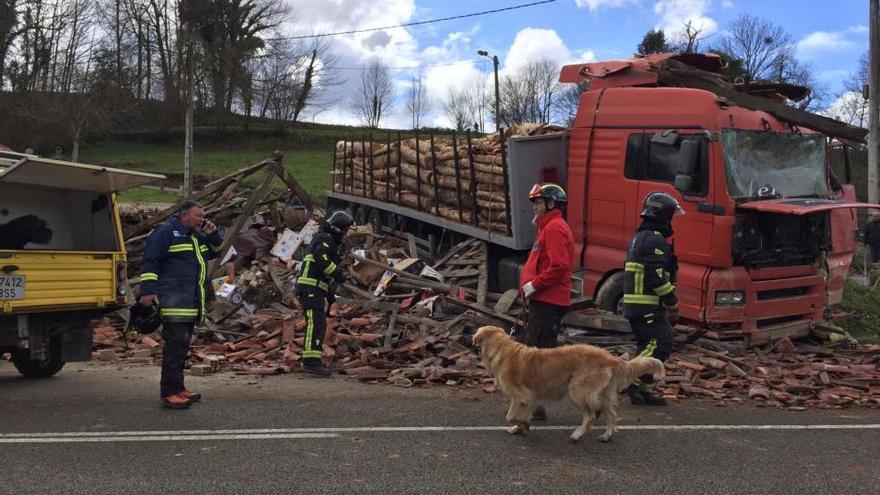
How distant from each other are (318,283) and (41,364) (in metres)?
3.05

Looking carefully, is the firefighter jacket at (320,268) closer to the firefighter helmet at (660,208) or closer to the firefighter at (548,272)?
the firefighter at (548,272)

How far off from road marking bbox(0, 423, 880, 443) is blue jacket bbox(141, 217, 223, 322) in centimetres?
113

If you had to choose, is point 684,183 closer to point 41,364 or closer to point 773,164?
point 773,164

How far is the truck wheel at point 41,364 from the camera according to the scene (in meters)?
7.43

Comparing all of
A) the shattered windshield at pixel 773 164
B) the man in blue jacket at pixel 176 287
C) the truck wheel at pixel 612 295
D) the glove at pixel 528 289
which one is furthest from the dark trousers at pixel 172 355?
the shattered windshield at pixel 773 164

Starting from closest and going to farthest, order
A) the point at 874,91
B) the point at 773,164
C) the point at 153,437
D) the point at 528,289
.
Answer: the point at 153,437 → the point at 528,289 → the point at 773,164 → the point at 874,91

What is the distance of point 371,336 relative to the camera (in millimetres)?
8883

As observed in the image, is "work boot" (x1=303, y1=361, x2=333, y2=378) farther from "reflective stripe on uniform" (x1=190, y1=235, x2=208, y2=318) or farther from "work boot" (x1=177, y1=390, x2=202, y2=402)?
"reflective stripe on uniform" (x1=190, y1=235, x2=208, y2=318)

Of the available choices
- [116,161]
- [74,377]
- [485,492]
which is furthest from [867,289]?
[116,161]

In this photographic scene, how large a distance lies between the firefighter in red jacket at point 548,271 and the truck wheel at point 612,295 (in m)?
2.86

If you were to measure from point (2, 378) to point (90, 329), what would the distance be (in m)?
1.25

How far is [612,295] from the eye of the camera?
8.77m

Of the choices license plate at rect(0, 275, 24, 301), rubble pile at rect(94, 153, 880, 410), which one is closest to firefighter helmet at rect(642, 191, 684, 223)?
rubble pile at rect(94, 153, 880, 410)

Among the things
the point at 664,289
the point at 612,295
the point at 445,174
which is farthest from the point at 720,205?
the point at 445,174
